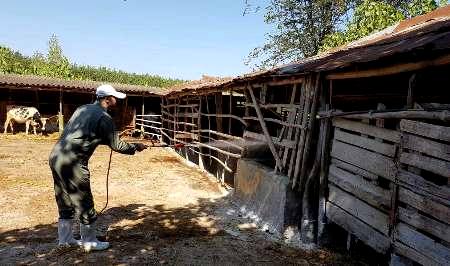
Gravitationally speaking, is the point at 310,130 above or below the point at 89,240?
above

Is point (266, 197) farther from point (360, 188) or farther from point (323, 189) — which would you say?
point (360, 188)

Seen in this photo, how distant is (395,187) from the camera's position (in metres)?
4.11

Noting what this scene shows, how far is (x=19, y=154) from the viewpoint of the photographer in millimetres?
12891

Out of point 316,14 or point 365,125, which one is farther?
point 316,14

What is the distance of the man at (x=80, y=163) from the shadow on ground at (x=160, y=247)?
319 mm

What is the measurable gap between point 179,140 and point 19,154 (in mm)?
5267

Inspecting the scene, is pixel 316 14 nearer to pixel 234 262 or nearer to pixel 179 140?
pixel 179 140

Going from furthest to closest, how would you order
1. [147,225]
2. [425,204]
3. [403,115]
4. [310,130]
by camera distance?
[147,225], [310,130], [403,115], [425,204]

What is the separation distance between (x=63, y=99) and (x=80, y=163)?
17046 mm

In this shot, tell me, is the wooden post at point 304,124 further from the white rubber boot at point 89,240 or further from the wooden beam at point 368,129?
the white rubber boot at point 89,240

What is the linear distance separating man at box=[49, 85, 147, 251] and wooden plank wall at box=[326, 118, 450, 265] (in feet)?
9.33

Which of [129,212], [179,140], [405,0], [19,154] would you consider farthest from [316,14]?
[129,212]

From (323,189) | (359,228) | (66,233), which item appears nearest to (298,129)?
(323,189)

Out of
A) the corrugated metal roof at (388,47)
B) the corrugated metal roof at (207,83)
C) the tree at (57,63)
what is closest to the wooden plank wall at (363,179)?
the corrugated metal roof at (388,47)
